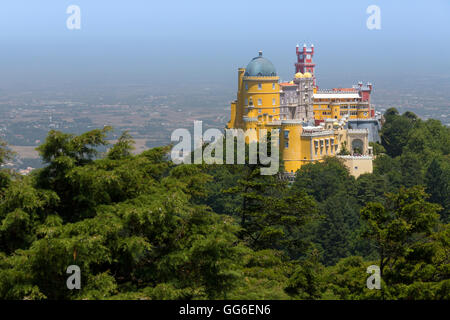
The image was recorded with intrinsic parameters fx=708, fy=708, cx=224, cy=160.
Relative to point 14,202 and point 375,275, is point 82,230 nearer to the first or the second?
point 14,202

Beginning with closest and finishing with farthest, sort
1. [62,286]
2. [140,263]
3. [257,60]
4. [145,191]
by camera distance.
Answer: [62,286] → [140,263] → [145,191] → [257,60]

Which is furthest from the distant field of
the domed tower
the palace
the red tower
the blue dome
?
the blue dome

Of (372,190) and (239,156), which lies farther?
(372,190)

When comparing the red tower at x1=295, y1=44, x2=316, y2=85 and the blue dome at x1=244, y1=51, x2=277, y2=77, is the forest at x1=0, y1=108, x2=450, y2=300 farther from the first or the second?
the red tower at x1=295, y1=44, x2=316, y2=85

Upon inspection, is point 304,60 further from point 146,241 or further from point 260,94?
point 146,241

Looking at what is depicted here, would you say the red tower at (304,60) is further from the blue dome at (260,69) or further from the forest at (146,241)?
the forest at (146,241)

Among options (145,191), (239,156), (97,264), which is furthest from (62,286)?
(239,156)

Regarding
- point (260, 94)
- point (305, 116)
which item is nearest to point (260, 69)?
point (260, 94)
